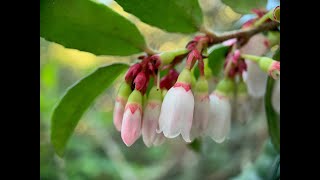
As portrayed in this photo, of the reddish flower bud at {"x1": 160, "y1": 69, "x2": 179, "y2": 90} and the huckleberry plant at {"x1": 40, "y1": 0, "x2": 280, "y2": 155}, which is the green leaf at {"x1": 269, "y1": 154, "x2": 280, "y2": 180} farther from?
the reddish flower bud at {"x1": 160, "y1": 69, "x2": 179, "y2": 90}

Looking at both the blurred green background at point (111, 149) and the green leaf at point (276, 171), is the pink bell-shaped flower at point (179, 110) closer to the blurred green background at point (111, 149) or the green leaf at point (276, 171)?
the green leaf at point (276, 171)

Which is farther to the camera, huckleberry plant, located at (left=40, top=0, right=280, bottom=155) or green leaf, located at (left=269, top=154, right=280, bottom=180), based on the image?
green leaf, located at (left=269, top=154, right=280, bottom=180)

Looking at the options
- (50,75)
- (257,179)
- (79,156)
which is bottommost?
(257,179)

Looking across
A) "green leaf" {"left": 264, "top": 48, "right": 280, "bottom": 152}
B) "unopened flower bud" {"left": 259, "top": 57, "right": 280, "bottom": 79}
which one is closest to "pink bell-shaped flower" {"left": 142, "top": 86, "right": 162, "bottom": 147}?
"unopened flower bud" {"left": 259, "top": 57, "right": 280, "bottom": 79}

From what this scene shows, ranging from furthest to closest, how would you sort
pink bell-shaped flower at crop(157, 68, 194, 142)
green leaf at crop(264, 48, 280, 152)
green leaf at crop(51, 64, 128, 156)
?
green leaf at crop(264, 48, 280, 152), green leaf at crop(51, 64, 128, 156), pink bell-shaped flower at crop(157, 68, 194, 142)
